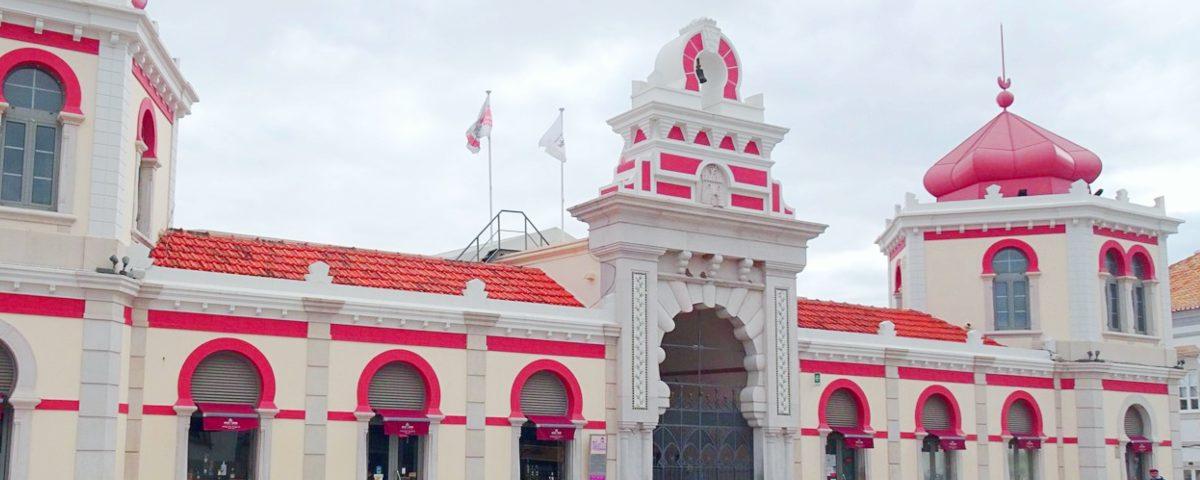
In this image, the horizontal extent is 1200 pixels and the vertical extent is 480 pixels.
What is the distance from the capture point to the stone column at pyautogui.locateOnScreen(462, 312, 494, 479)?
84.1 ft

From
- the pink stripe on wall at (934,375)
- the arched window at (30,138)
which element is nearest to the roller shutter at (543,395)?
the arched window at (30,138)

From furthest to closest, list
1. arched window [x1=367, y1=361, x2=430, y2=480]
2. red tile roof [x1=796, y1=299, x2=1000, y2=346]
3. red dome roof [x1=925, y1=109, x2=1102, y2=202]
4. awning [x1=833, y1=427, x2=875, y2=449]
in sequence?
red dome roof [x1=925, y1=109, x2=1102, y2=202]
red tile roof [x1=796, y1=299, x2=1000, y2=346]
awning [x1=833, y1=427, x2=875, y2=449]
arched window [x1=367, y1=361, x2=430, y2=480]

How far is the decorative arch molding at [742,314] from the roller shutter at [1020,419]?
9244 mm

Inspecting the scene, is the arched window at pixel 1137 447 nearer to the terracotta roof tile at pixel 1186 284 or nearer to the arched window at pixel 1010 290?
the arched window at pixel 1010 290

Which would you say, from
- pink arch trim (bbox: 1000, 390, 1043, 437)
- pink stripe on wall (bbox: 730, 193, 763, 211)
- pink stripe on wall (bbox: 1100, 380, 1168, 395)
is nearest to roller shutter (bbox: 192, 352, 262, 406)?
pink stripe on wall (bbox: 730, 193, 763, 211)

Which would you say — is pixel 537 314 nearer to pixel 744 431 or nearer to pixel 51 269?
pixel 744 431

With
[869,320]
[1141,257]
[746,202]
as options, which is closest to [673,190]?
[746,202]

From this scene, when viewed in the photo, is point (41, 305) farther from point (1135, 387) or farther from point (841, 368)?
point (1135, 387)

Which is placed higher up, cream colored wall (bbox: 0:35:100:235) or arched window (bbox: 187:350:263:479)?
cream colored wall (bbox: 0:35:100:235)

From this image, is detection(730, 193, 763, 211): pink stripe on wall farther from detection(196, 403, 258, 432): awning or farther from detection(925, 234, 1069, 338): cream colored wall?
detection(196, 403, 258, 432): awning

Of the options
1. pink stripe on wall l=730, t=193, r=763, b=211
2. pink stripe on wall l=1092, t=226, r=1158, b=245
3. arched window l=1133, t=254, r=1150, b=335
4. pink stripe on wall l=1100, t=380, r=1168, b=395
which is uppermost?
pink stripe on wall l=1092, t=226, r=1158, b=245

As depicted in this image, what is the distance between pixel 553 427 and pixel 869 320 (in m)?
11.4

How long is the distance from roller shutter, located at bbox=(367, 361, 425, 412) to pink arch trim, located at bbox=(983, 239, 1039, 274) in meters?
18.8

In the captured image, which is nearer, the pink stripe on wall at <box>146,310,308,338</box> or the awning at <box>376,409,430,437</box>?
the pink stripe on wall at <box>146,310,308,338</box>
